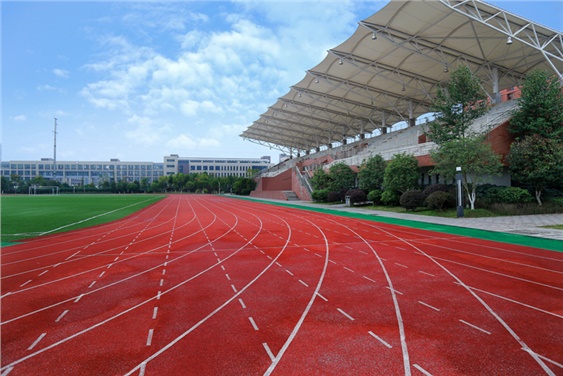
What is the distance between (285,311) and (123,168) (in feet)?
495

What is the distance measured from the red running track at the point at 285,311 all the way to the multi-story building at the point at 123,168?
12281 cm

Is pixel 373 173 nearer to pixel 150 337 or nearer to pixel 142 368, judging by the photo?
pixel 150 337

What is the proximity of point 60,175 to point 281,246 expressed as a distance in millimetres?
152879

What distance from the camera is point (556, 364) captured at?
4.14m

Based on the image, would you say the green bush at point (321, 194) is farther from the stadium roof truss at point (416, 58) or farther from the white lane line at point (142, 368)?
the white lane line at point (142, 368)

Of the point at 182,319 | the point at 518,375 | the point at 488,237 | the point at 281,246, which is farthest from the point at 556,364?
the point at 488,237

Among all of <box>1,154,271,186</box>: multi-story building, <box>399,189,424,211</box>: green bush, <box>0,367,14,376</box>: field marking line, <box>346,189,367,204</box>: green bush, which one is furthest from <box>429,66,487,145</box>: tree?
<box>1,154,271,186</box>: multi-story building

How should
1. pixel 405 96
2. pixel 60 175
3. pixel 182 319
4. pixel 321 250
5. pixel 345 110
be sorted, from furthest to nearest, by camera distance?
1. pixel 60 175
2. pixel 345 110
3. pixel 405 96
4. pixel 321 250
5. pixel 182 319

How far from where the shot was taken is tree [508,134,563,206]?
20.2 meters

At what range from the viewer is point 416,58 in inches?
1232

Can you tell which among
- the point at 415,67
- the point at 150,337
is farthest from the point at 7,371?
A: the point at 415,67

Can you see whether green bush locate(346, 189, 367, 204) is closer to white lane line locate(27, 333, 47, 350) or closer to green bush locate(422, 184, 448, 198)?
green bush locate(422, 184, 448, 198)

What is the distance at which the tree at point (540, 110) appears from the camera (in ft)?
70.0

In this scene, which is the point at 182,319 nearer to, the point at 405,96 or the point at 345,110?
the point at 405,96
